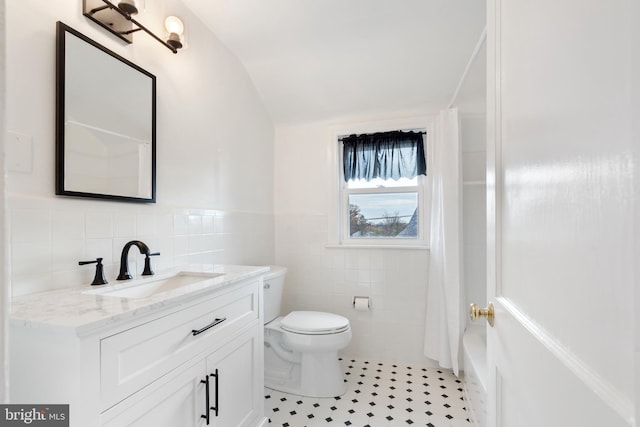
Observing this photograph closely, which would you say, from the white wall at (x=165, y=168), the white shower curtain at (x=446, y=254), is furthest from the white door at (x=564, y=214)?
the white shower curtain at (x=446, y=254)

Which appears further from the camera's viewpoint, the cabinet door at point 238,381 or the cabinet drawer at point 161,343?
the cabinet door at point 238,381

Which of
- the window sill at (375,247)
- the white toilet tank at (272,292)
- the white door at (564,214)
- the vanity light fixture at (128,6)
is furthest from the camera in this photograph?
the window sill at (375,247)

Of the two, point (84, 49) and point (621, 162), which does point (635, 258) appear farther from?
point (84, 49)

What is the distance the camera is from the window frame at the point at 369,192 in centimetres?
244

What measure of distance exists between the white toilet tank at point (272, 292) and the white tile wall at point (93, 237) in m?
0.36

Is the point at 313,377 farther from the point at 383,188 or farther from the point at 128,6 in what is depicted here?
the point at 128,6

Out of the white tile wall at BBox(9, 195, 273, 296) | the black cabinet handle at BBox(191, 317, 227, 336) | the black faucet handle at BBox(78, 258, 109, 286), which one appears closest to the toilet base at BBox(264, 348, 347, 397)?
the white tile wall at BBox(9, 195, 273, 296)

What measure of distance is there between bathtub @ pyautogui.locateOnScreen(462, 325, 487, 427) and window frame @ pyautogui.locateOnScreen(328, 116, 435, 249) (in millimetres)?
716

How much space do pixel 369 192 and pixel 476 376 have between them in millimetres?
1505

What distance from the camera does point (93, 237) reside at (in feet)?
3.90

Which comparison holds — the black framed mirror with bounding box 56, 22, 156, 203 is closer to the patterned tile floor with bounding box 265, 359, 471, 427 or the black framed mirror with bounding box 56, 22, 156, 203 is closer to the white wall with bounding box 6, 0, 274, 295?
the white wall with bounding box 6, 0, 274, 295

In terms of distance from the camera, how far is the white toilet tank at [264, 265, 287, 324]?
214 cm

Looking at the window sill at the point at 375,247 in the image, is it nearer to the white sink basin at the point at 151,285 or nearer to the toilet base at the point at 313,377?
the toilet base at the point at 313,377

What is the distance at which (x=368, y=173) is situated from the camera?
2.57 metres
